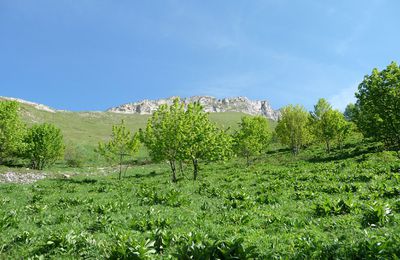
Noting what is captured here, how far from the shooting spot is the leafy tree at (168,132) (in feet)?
119

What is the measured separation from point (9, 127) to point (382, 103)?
2097 inches

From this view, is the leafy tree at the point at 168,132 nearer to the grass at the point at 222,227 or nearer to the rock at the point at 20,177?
the grass at the point at 222,227

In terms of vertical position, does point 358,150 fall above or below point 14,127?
below

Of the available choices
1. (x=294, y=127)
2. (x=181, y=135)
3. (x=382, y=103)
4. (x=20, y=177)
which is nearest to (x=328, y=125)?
(x=294, y=127)

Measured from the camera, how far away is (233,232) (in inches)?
455

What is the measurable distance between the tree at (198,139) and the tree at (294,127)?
28.5m

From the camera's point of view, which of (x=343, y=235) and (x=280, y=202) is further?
(x=280, y=202)

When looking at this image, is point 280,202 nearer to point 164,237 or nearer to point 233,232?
point 233,232

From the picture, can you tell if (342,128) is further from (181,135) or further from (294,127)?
(181,135)

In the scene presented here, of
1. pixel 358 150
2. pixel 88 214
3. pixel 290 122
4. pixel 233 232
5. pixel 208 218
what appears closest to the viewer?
pixel 233 232

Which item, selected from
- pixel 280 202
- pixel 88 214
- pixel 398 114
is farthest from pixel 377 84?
pixel 88 214

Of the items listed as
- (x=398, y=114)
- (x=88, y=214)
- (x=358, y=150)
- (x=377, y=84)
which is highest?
(x=377, y=84)

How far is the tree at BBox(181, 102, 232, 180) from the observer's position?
1441 inches

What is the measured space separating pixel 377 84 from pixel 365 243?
32180 mm
